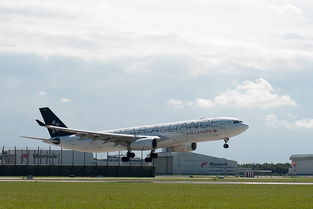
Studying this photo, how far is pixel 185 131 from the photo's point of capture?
78.9 meters

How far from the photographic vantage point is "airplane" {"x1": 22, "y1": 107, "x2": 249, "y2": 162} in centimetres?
7719

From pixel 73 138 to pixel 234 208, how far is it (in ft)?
210

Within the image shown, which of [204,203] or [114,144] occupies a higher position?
[114,144]

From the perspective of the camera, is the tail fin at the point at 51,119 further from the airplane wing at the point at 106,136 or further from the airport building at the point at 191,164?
the airport building at the point at 191,164

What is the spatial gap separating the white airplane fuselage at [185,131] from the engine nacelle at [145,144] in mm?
360

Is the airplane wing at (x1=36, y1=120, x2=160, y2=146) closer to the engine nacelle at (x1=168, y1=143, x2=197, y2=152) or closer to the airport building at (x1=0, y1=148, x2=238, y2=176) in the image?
the engine nacelle at (x1=168, y1=143, x2=197, y2=152)

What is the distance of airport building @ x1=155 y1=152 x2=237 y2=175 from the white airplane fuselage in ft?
237

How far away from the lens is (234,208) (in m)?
30.8

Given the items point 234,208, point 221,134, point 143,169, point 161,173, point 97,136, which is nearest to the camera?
point 234,208

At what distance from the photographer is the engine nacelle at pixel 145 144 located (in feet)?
267

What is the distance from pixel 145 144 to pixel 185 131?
616cm

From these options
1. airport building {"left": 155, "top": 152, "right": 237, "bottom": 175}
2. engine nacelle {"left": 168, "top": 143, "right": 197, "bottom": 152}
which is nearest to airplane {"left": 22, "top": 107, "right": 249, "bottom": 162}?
engine nacelle {"left": 168, "top": 143, "right": 197, "bottom": 152}

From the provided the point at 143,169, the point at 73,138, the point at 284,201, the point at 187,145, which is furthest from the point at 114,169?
the point at 284,201

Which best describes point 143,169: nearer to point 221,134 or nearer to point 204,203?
point 221,134
